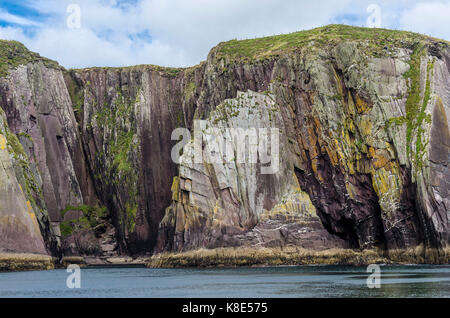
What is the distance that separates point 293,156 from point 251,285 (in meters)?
38.7

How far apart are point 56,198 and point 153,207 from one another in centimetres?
1684

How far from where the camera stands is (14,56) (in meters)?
113

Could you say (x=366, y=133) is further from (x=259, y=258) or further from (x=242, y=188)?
(x=259, y=258)

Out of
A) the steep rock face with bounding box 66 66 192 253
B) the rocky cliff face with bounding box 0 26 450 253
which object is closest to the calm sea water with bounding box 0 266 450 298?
the rocky cliff face with bounding box 0 26 450 253

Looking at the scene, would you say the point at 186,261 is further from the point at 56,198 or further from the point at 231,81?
the point at 56,198

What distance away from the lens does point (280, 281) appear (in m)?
56.4

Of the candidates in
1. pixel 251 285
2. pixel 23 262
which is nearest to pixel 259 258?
pixel 251 285

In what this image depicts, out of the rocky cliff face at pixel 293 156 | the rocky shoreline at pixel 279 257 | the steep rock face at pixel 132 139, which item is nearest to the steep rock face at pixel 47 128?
the rocky cliff face at pixel 293 156

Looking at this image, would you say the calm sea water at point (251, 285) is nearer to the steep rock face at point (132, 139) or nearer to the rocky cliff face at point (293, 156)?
the rocky cliff face at point (293, 156)

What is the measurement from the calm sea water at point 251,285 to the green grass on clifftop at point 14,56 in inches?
2023

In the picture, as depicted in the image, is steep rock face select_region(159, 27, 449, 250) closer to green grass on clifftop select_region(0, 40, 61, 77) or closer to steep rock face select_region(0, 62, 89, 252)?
steep rock face select_region(0, 62, 89, 252)
